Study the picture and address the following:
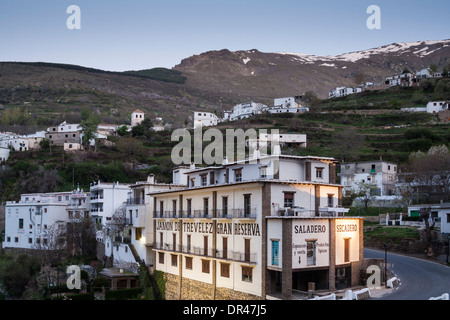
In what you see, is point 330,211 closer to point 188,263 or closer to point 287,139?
point 188,263

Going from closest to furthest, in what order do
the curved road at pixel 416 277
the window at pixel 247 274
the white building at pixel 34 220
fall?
the curved road at pixel 416 277 → the window at pixel 247 274 → the white building at pixel 34 220

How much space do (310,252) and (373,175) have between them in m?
44.3

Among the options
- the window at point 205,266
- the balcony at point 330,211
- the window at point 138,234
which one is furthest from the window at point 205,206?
the window at point 138,234

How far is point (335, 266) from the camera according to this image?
3334 cm

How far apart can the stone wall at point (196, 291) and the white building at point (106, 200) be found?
15674 mm

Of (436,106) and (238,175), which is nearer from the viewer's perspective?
(238,175)

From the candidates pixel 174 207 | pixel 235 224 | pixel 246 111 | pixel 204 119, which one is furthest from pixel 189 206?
pixel 246 111

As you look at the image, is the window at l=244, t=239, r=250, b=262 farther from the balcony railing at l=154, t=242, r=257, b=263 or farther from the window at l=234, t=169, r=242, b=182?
the window at l=234, t=169, r=242, b=182

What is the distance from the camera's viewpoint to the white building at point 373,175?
233 feet

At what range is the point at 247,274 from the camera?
3306 centimetres

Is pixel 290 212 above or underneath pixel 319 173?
underneath

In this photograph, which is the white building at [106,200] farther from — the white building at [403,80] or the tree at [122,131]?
the white building at [403,80]
